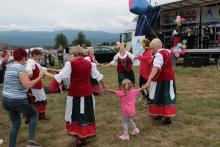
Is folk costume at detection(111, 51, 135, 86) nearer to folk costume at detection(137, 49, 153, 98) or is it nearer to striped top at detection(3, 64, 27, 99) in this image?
folk costume at detection(137, 49, 153, 98)

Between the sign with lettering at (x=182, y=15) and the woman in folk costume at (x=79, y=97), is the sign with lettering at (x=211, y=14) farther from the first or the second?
the woman in folk costume at (x=79, y=97)

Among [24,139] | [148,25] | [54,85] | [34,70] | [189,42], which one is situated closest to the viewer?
[54,85]

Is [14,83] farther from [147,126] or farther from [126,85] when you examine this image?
[147,126]

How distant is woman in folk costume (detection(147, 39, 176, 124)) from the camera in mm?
6366

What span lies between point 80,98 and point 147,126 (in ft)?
6.26

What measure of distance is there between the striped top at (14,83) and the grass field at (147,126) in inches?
53.2

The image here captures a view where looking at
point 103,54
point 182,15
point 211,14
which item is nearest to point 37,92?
point 211,14

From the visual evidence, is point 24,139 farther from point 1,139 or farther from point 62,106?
point 62,106

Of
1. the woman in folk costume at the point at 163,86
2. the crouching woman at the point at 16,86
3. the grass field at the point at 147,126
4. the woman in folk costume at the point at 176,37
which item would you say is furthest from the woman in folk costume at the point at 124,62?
the woman in folk costume at the point at 176,37

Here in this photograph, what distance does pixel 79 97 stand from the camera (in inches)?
208

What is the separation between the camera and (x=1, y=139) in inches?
248

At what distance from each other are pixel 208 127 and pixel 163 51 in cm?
168

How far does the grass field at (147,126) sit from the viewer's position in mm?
5738

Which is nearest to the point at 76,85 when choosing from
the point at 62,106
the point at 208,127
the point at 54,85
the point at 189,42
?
the point at 54,85
